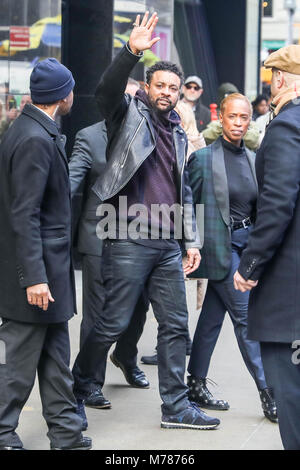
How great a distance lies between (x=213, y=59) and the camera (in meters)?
17.7

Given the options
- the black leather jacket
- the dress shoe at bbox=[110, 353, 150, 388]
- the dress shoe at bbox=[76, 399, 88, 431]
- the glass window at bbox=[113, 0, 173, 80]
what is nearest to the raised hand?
the black leather jacket

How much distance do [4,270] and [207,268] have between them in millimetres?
1642

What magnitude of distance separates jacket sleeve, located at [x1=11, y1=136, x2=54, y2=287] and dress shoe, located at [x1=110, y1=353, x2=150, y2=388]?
195cm

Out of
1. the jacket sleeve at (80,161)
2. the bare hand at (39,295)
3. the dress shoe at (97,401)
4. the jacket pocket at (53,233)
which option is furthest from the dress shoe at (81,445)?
the jacket sleeve at (80,161)

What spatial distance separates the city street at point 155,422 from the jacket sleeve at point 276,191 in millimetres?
1401

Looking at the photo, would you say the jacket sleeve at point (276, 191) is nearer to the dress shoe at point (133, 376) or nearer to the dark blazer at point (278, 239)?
the dark blazer at point (278, 239)

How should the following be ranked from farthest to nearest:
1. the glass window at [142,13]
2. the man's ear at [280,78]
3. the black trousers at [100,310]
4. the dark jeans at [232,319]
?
1. the glass window at [142,13]
2. the black trousers at [100,310]
3. the dark jeans at [232,319]
4. the man's ear at [280,78]

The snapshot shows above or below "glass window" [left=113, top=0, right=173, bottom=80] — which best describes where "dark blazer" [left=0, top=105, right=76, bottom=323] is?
below

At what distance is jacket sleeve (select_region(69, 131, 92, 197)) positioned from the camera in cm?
623

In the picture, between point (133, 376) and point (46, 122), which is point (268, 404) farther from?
point (46, 122)

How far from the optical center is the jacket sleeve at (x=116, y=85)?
16.6ft

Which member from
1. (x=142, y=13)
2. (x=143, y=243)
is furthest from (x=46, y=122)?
(x=142, y=13)

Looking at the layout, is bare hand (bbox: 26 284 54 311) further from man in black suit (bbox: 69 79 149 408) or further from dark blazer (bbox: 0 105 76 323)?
man in black suit (bbox: 69 79 149 408)

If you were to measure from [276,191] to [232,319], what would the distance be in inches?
77.8
